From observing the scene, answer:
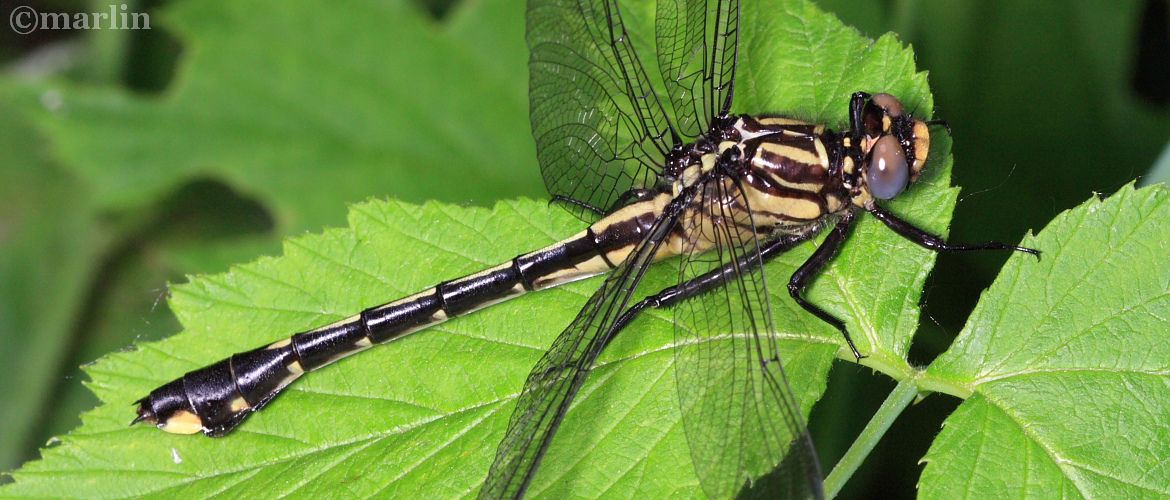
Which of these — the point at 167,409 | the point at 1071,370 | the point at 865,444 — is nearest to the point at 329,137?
the point at 167,409

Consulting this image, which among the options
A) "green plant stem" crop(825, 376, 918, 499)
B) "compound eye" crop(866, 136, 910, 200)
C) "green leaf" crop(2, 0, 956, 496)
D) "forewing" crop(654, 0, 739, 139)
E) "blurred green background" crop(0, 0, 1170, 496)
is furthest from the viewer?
"blurred green background" crop(0, 0, 1170, 496)

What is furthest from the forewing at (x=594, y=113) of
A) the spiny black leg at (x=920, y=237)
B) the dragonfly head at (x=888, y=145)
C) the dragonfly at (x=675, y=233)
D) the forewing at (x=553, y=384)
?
the spiny black leg at (x=920, y=237)

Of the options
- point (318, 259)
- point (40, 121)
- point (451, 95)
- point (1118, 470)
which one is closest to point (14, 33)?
point (40, 121)

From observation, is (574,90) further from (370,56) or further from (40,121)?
(40,121)

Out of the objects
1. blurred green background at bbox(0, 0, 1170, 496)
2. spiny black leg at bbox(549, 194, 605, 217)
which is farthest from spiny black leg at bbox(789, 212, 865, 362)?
blurred green background at bbox(0, 0, 1170, 496)

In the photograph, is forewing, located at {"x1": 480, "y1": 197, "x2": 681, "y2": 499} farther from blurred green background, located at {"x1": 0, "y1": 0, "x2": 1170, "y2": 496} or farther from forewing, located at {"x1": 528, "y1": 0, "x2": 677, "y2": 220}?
blurred green background, located at {"x1": 0, "y1": 0, "x2": 1170, "y2": 496}

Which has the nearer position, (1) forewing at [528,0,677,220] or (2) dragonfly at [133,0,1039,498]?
(2) dragonfly at [133,0,1039,498]
